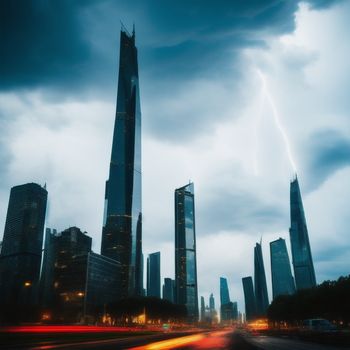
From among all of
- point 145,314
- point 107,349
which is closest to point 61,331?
point 107,349

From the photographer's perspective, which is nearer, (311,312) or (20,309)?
(311,312)

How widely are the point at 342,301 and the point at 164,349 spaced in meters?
76.1

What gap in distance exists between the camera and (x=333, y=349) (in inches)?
1243

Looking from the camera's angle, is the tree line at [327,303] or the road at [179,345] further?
the tree line at [327,303]

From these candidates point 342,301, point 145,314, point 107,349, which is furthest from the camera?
point 145,314

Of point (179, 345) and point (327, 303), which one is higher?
point (327, 303)

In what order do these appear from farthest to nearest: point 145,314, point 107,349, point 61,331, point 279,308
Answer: point 145,314
point 279,308
point 61,331
point 107,349

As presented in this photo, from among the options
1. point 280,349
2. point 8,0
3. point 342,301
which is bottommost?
point 280,349

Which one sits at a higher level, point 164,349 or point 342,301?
point 342,301

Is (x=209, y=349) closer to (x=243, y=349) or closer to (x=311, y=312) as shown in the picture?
(x=243, y=349)

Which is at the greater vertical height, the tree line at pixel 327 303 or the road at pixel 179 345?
the tree line at pixel 327 303

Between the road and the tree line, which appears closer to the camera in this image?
the road

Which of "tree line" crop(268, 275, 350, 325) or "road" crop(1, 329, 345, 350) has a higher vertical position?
"tree line" crop(268, 275, 350, 325)

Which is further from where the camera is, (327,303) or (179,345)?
(327,303)
